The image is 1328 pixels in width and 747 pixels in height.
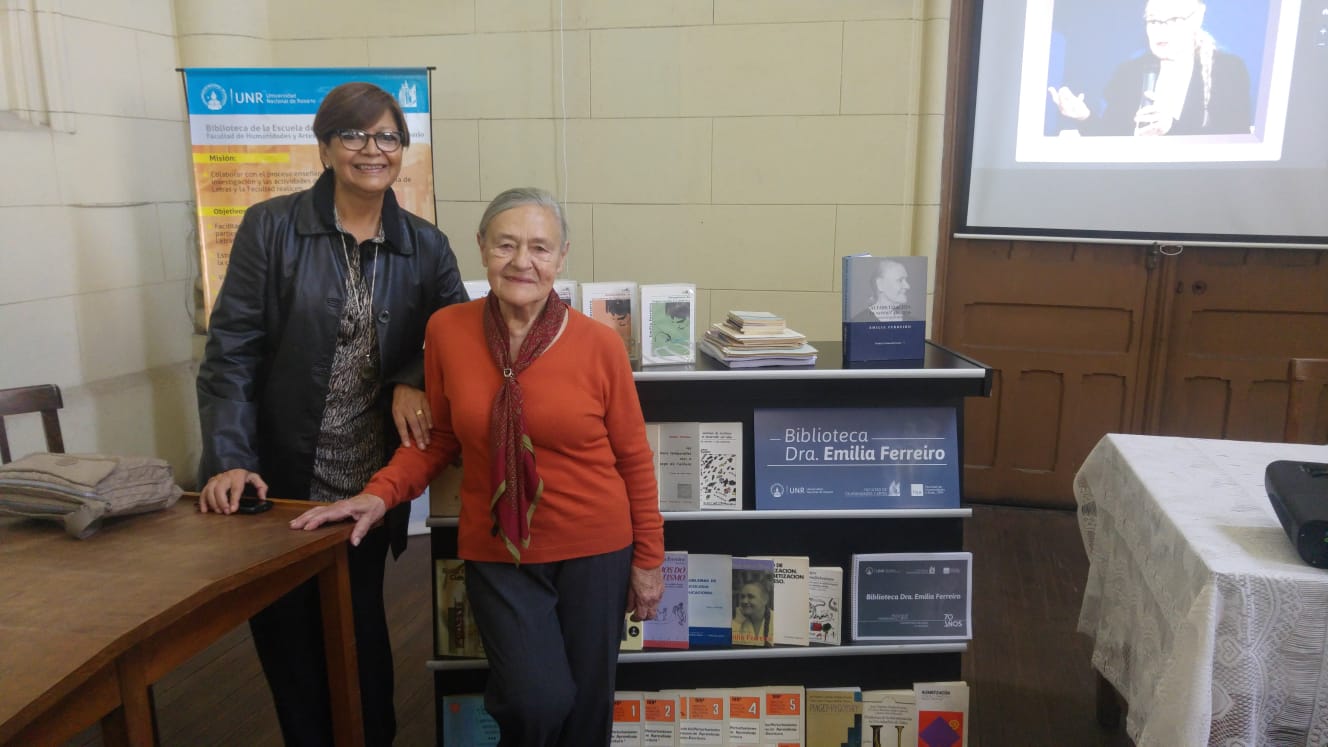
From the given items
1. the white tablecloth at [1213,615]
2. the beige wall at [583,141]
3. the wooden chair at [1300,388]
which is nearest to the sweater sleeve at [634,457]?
the white tablecloth at [1213,615]

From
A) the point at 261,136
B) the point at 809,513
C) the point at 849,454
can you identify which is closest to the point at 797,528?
the point at 809,513

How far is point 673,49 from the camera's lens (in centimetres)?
369

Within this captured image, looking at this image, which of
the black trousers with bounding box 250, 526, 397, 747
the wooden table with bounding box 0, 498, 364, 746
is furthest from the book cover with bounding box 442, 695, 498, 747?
the wooden table with bounding box 0, 498, 364, 746

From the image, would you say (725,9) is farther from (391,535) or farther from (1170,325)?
(391,535)

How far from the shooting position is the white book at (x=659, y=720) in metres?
2.13

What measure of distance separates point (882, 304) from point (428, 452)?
1.06 metres

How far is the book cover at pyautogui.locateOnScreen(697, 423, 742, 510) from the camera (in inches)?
82.1

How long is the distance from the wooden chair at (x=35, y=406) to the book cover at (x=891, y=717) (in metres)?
2.00

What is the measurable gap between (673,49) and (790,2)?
19.6 inches

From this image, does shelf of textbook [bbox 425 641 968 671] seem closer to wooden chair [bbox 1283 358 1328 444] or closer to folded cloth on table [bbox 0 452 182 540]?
folded cloth on table [bbox 0 452 182 540]

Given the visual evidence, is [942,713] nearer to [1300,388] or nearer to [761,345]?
[761,345]

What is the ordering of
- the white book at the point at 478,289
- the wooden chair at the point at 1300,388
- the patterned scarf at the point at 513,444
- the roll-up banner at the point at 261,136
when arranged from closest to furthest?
the patterned scarf at the point at 513,444, the white book at the point at 478,289, the wooden chair at the point at 1300,388, the roll-up banner at the point at 261,136

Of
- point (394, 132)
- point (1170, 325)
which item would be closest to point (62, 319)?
point (394, 132)

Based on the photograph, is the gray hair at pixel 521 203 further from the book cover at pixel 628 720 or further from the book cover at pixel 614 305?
the book cover at pixel 628 720
